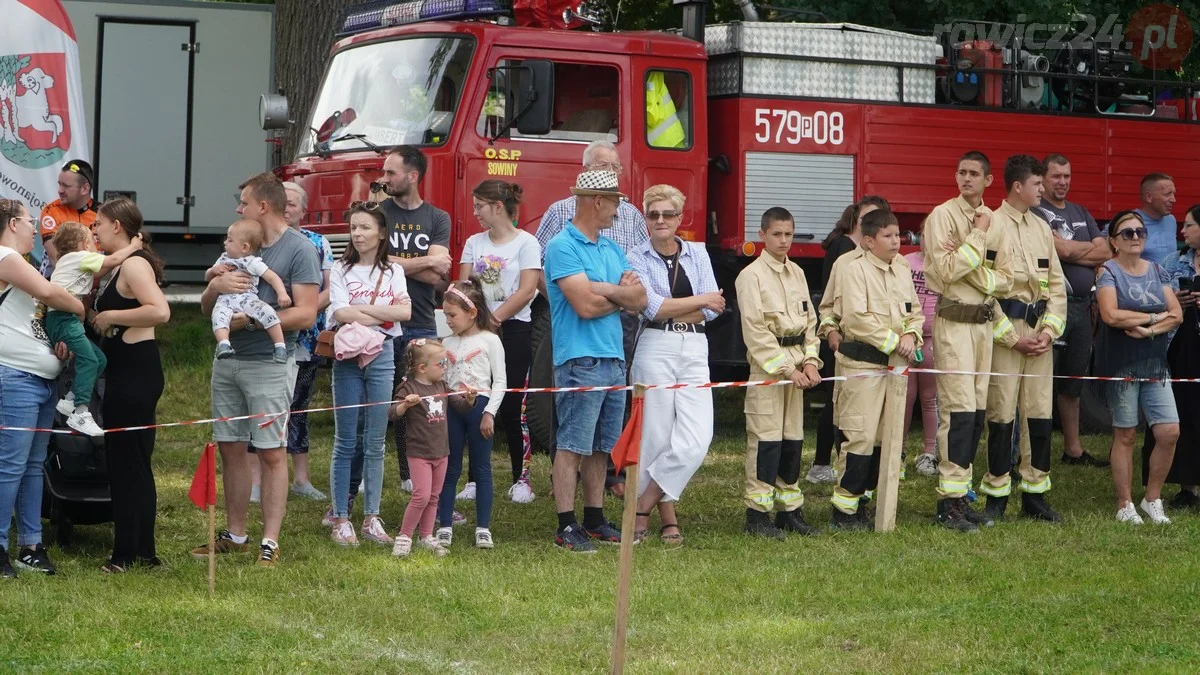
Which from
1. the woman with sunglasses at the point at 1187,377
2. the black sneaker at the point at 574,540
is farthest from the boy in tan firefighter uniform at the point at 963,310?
the black sneaker at the point at 574,540

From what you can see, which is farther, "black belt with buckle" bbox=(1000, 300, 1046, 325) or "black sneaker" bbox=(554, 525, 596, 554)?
"black belt with buckle" bbox=(1000, 300, 1046, 325)

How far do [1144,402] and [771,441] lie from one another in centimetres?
230

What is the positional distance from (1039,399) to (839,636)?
3.15 meters

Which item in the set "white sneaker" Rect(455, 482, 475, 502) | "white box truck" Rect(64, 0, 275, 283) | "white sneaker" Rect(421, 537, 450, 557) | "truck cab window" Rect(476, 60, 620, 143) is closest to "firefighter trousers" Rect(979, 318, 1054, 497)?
"white sneaker" Rect(455, 482, 475, 502)

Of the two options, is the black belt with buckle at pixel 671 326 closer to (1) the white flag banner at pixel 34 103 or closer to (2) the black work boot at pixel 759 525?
(2) the black work boot at pixel 759 525

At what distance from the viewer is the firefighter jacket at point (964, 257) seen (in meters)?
8.42

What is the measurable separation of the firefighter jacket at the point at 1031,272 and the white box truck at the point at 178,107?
392 inches

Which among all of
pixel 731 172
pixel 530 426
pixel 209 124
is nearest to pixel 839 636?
pixel 530 426

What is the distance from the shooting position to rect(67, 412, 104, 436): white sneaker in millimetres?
7090

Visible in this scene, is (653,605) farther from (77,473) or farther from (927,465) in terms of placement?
(927,465)

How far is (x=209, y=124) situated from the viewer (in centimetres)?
1714

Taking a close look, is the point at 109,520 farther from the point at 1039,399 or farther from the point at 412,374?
the point at 1039,399

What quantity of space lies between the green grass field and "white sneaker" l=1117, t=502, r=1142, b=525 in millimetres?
77

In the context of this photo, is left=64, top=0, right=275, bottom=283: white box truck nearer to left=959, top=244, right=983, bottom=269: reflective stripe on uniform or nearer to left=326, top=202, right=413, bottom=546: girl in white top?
left=326, top=202, right=413, bottom=546: girl in white top
